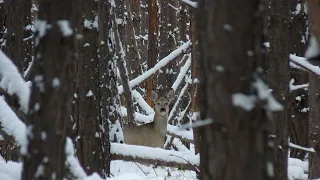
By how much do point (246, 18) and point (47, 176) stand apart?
3.84ft

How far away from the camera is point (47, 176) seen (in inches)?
106

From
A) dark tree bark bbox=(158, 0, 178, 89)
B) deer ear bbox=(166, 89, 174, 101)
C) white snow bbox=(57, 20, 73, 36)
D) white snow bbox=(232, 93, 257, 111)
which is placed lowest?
white snow bbox=(232, 93, 257, 111)

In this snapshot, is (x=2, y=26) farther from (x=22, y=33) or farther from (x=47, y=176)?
(x=47, y=176)

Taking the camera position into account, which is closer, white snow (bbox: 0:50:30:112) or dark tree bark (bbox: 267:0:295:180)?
white snow (bbox: 0:50:30:112)

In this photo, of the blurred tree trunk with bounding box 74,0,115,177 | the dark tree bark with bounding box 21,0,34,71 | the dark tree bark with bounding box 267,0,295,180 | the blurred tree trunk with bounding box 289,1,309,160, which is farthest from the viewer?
the dark tree bark with bounding box 21,0,34,71

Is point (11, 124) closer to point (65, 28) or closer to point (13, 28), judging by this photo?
point (65, 28)

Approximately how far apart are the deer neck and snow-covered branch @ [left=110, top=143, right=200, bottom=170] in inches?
168

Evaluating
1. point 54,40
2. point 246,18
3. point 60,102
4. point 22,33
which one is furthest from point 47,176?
point 22,33

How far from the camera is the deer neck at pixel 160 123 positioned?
431 inches

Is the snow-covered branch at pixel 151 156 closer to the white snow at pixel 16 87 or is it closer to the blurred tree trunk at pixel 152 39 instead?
the white snow at pixel 16 87

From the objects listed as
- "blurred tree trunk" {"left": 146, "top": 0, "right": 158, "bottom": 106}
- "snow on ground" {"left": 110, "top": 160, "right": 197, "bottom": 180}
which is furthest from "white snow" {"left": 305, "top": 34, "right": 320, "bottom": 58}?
"blurred tree trunk" {"left": 146, "top": 0, "right": 158, "bottom": 106}

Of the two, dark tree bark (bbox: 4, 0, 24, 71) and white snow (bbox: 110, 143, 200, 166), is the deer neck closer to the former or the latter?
dark tree bark (bbox: 4, 0, 24, 71)

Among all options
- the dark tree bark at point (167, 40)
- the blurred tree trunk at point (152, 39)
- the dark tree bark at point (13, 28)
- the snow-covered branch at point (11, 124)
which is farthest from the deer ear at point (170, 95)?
the snow-covered branch at point (11, 124)

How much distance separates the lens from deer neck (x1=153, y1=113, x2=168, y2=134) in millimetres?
10953
